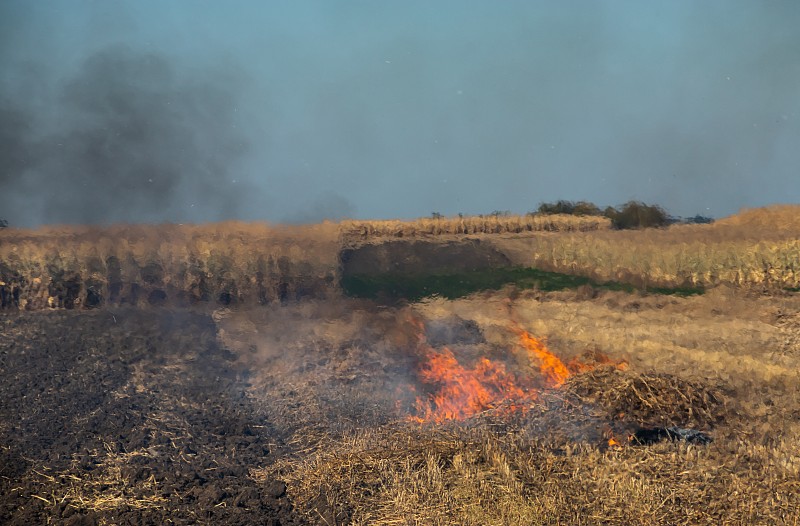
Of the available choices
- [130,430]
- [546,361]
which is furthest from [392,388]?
[130,430]

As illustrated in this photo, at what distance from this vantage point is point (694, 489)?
915cm

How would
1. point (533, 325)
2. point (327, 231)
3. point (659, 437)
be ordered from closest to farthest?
point (659, 437)
point (533, 325)
point (327, 231)

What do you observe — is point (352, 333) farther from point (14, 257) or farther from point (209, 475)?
point (14, 257)

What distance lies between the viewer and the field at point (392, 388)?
927cm

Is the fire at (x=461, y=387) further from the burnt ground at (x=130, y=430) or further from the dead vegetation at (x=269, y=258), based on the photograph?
the dead vegetation at (x=269, y=258)

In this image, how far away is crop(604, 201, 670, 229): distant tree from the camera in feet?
71.9

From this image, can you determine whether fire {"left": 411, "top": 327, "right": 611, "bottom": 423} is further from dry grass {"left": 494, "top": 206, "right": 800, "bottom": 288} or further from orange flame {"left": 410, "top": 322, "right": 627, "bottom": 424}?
dry grass {"left": 494, "top": 206, "right": 800, "bottom": 288}

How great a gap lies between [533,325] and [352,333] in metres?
4.01

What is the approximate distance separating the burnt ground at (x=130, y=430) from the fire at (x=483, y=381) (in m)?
3.03

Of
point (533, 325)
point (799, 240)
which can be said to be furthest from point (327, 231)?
point (799, 240)

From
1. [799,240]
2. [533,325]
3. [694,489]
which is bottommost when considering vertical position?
[694,489]

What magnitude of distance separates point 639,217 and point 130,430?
16016mm

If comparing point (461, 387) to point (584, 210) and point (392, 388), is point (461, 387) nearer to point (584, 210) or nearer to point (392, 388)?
point (392, 388)

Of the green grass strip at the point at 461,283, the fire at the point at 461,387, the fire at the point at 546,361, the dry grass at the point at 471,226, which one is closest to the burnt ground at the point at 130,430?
the fire at the point at 461,387
